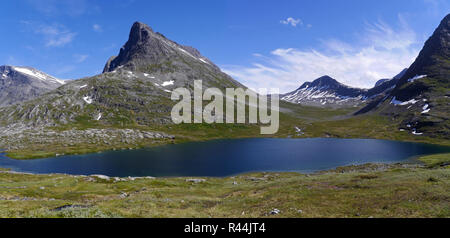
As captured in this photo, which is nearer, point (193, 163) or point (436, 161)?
point (436, 161)

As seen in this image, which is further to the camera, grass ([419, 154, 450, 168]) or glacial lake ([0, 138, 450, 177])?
glacial lake ([0, 138, 450, 177])

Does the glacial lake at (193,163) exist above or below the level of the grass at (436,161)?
below

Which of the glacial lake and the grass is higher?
the grass

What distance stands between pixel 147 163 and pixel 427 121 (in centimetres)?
22803

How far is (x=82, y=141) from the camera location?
168m

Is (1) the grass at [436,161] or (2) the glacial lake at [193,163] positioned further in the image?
(2) the glacial lake at [193,163]

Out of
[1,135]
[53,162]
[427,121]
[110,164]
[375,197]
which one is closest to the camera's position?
[375,197]

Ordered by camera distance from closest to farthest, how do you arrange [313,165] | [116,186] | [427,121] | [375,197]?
[375,197] → [116,186] → [313,165] → [427,121]
